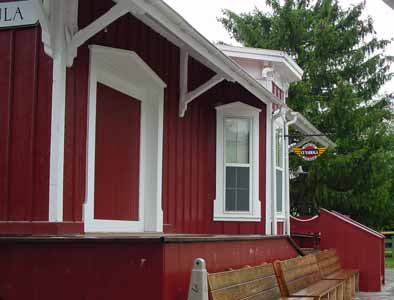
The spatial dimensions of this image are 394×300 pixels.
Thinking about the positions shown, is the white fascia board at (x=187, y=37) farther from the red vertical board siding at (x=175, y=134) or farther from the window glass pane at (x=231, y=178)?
the window glass pane at (x=231, y=178)

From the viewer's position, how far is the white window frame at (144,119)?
755 cm

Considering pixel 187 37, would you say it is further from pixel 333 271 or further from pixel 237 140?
pixel 333 271

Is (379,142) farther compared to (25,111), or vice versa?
(379,142)

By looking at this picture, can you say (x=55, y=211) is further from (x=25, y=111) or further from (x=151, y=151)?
(x=151, y=151)

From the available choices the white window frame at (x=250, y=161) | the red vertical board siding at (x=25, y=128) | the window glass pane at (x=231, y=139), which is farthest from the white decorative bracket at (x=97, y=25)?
the window glass pane at (x=231, y=139)

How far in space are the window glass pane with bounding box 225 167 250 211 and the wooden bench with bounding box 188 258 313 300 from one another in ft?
11.1

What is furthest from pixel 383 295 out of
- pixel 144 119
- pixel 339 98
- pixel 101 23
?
pixel 339 98

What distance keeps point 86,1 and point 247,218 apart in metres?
5.23

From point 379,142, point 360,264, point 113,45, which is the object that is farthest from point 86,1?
point 379,142

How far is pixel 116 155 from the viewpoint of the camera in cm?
794

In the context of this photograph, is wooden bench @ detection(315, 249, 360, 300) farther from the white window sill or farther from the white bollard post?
the white bollard post

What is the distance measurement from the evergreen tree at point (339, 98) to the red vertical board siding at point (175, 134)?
14.9 m

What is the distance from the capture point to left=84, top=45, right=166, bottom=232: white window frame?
7555 millimetres

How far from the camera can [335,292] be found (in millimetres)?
9086
